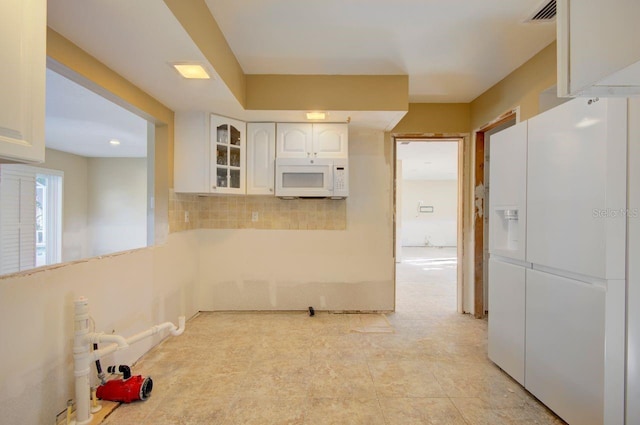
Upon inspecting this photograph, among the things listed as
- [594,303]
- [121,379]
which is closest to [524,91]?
[594,303]

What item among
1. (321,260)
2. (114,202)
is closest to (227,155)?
(321,260)

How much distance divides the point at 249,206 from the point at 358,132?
1.50 m

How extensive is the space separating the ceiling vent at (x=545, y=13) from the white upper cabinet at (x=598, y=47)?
128 cm

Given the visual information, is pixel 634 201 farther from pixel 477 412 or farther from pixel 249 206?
pixel 249 206

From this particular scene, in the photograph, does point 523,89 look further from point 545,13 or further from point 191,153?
point 191,153

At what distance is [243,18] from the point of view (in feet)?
6.56

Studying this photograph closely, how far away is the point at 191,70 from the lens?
201cm

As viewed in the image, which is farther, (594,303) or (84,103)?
(84,103)

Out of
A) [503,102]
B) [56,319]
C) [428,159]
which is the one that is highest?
[428,159]

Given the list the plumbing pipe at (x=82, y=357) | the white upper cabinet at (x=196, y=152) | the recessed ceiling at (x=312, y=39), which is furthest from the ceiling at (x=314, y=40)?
the plumbing pipe at (x=82, y=357)

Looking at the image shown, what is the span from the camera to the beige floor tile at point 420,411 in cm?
169

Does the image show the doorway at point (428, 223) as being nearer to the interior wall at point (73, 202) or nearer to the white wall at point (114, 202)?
the white wall at point (114, 202)

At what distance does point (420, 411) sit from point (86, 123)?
4.47 m

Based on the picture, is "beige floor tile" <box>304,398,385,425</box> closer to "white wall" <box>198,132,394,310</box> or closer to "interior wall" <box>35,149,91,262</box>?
"white wall" <box>198,132,394,310</box>
